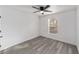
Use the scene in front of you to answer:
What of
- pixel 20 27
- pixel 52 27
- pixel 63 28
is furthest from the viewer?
pixel 20 27

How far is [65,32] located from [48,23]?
52 centimetres

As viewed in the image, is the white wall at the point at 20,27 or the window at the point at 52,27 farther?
the white wall at the point at 20,27

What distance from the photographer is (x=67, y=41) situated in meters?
1.88

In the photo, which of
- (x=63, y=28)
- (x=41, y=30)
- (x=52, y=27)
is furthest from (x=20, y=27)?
(x=63, y=28)

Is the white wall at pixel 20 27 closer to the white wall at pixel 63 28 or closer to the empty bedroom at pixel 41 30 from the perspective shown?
the empty bedroom at pixel 41 30

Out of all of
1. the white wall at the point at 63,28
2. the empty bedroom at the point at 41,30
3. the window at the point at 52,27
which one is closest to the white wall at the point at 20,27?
the empty bedroom at the point at 41,30

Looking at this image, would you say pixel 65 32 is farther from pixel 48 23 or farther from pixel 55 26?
pixel 48 23

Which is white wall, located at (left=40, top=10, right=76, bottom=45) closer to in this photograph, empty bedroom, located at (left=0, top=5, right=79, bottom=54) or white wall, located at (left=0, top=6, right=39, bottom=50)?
empty bedroom, located at (left=0, top=5, right=79, bottom=54)

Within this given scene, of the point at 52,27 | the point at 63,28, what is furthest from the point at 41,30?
the point at 63,28

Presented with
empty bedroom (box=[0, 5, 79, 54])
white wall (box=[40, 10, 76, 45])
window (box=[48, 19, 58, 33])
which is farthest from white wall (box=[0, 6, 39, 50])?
window (box=[48, 19, 58, 33])

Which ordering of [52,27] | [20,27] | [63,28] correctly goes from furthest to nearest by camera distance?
[20,27] → [63,28] → [52,27]

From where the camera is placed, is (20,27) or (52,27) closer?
(52,27)

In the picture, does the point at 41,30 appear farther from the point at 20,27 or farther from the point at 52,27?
the point at 20,27
